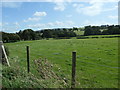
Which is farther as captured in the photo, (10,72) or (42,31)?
(42,31)

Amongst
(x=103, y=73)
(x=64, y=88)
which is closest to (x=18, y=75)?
(x=64, y=88)

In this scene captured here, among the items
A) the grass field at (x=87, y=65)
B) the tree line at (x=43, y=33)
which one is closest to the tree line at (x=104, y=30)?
the tree line at (x=43, y=33)

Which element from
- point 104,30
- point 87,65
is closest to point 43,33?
point 104,30

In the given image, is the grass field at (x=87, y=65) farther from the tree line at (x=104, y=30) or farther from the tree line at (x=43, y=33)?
the tree line at (x=104, y=30)

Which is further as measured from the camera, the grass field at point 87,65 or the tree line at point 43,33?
the tree line at point 43,33

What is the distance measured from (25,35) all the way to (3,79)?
2439 inches

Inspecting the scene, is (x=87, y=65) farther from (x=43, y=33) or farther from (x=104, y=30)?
(x=43, y=33)

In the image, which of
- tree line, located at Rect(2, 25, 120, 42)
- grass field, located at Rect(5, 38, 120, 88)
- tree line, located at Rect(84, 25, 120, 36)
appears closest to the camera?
grass field, located at Rect(5, 38, 120, 88)

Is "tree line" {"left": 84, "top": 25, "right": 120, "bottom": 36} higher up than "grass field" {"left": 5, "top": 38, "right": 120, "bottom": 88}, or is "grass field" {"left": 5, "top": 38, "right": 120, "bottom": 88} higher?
"tree line" {"left": 84, "top": 25, "right": 120, "bottom": 36}

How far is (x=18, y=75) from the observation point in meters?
4.94

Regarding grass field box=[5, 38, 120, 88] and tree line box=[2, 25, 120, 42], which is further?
tree line box=[2, 25, 120, 42]

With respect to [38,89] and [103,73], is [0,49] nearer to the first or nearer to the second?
[38,89]

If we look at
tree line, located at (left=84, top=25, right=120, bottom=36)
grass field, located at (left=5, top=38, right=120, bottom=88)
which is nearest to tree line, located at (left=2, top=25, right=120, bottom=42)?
tree line, located at (left=84, top=25, right=120, bottom=36)

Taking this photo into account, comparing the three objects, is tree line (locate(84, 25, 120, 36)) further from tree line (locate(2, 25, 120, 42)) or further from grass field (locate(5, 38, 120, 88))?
grass field (locate(5, 38, 120, 88))
